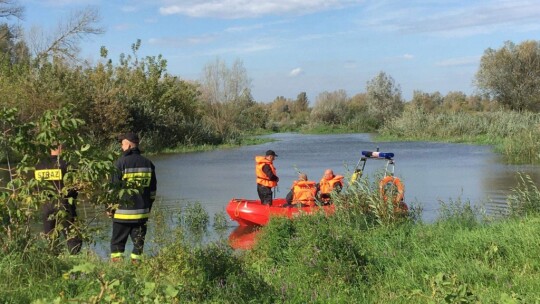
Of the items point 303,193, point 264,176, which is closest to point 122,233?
point 303,193

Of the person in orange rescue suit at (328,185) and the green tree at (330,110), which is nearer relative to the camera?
the person in orange rescue suit at (328,185)

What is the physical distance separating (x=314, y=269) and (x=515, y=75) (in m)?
45.4

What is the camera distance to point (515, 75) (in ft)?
154

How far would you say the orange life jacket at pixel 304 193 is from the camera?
11.0m

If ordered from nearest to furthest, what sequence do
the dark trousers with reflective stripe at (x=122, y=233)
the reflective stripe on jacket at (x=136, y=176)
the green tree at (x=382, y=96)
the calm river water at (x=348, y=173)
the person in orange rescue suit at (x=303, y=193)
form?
the reflective stripe on jacket at (x=136, y=176), the dark trousers with reflective stripe at (x=122, y=233), the person in orange rescue suit at (x=303, y=193), the calm river water at (x=348, y=173), the green tree at (x=382, y=96)

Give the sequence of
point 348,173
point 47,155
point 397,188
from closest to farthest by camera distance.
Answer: point 47,155, point 397,188, point 348,173

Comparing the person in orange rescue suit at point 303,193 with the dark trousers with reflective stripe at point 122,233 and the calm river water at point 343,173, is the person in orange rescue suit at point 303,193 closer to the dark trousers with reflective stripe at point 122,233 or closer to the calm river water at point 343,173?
the calm river water at point 343,173

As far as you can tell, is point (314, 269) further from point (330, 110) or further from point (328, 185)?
point (330, 110)

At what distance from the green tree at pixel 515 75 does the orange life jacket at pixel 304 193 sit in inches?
1569

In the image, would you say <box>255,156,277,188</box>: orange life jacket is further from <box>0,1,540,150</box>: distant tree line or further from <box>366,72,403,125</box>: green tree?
<box>366,72,403,125</box>: green tree

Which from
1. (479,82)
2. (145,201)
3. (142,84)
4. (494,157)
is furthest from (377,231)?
(479,82)

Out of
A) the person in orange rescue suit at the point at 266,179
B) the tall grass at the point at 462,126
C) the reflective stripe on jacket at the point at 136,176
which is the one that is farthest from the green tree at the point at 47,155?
the tall grass at the point at 462,126

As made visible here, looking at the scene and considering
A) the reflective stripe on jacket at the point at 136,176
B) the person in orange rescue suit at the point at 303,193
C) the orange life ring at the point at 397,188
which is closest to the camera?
the reflective stripe on jacket at the point at 136,176

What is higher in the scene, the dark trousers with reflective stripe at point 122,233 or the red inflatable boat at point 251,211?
the dark trousers with reflective stripe at point 122,233
